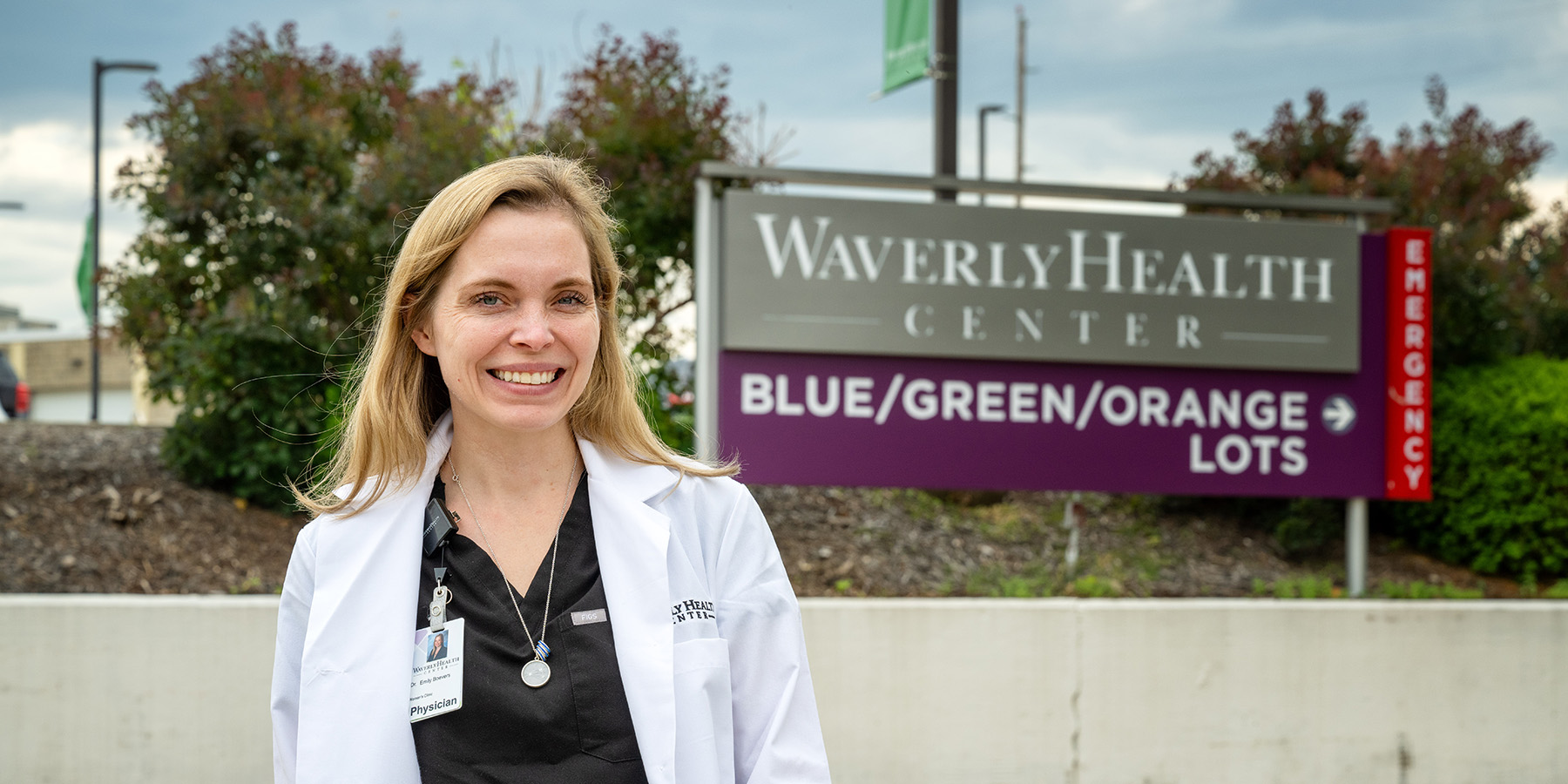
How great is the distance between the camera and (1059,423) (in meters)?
6.08

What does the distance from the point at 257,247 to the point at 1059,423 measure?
4.68 meters

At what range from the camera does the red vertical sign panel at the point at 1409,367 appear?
6234mm

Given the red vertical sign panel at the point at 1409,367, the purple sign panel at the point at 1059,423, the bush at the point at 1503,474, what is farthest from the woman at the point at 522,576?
the bush at the point at 1503,474

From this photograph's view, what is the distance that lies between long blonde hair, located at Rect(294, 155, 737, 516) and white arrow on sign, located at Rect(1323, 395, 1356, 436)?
16.7ft

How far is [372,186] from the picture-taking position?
22.3 ft

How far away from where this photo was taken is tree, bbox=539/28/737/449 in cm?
685

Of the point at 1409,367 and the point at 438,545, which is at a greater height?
the point at 1409,367

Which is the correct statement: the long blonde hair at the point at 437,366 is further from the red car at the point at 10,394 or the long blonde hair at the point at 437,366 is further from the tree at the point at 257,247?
the red car at the point at 10,394

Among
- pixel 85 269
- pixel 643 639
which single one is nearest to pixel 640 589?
pixel 643 639

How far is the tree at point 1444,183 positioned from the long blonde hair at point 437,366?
694cm

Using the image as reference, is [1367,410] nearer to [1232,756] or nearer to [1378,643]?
[1378,643]

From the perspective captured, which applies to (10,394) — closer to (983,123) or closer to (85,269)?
(85,269)

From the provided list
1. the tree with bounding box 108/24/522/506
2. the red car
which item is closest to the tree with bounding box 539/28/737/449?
the tree with bounding box 108/24/522/506

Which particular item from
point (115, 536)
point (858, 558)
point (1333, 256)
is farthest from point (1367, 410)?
point (115, 536)
